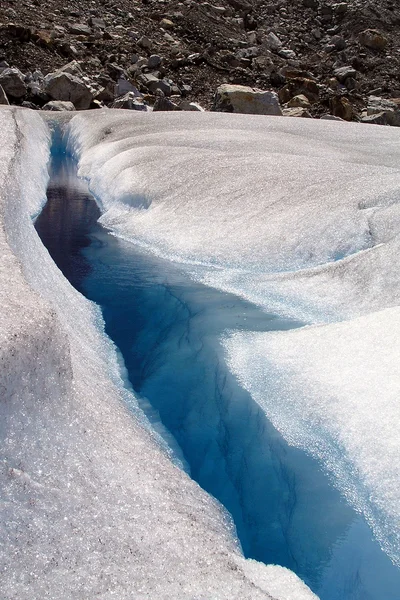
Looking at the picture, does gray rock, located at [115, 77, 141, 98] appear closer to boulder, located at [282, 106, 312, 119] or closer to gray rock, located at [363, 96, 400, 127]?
boulder, located at [282, 106, 312, 119]

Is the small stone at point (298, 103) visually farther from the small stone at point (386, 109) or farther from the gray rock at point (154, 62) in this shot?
the gray rock at point (154, 62)

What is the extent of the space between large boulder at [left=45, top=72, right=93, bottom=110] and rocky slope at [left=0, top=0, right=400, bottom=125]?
0.14ft

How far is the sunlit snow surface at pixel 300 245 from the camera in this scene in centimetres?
243

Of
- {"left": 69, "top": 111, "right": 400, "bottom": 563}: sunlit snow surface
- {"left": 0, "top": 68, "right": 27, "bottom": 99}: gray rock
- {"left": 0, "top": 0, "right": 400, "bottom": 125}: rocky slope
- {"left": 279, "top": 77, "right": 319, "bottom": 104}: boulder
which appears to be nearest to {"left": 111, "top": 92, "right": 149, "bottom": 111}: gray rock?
{"left": 0, "top": 0, "right": 400, "bottom": 125}: rocky slope

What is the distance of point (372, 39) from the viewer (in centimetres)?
2236

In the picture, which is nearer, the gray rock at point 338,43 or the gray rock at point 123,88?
the gray rock at point 123,88

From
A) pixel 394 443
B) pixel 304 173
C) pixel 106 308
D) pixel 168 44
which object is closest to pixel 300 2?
pixel 168 44

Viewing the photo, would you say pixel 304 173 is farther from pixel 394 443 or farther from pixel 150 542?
pixel 150 542

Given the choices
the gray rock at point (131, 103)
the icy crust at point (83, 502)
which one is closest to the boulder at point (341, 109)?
the gray rock at point (131, 103)

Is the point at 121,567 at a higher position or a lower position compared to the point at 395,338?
lower

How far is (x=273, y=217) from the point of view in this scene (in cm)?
490

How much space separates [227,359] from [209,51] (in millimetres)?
18522

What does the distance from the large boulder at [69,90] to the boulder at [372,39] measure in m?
12.2

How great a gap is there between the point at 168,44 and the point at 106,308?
18129 millimetres
